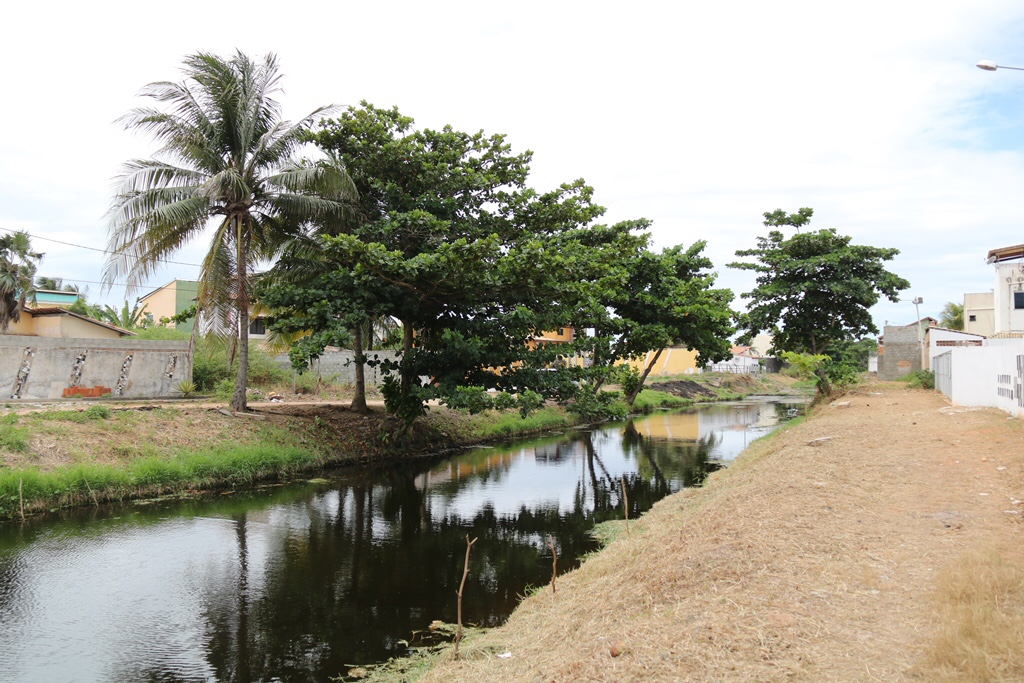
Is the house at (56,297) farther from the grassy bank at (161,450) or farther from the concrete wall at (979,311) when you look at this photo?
the concrete wall at (979,311)

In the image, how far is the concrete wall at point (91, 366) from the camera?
19938 millimetres

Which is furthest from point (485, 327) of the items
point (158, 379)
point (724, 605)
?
point (724, 605)

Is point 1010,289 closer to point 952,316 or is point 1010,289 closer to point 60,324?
point 952,316

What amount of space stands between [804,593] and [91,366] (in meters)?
22.2

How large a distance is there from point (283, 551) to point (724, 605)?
7.87m

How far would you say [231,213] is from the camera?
18.5 m

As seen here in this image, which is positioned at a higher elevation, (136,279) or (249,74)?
(249,74)

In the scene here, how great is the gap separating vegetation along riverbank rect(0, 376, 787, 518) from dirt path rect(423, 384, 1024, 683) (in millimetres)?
9852

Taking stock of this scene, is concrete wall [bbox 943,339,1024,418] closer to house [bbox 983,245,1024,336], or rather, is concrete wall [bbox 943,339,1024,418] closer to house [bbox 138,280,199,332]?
house [bbox 983,245,1024,336]

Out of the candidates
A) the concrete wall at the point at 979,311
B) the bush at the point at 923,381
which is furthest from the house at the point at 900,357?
the bush at the point at 923,381

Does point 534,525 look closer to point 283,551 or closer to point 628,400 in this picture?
point 283,551

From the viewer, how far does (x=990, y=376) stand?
18.8 meters

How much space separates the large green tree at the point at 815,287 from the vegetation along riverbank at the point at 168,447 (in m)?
15.5

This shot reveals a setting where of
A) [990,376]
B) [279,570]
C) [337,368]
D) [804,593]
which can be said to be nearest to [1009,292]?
[990,376]
